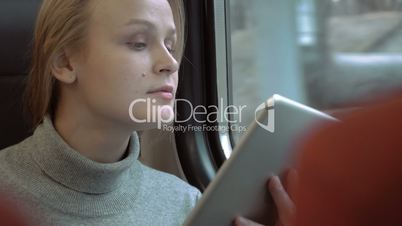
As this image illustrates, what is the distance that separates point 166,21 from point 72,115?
0.78 feet

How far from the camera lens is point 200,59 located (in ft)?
5.17

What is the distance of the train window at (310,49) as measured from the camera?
3.65 ft

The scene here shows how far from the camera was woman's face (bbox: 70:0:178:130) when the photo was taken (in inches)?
34.6

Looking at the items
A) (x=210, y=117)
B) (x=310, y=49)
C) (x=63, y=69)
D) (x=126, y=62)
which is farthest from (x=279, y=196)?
(x=210, y=117)

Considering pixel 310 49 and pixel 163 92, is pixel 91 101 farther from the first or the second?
pixel 310 49

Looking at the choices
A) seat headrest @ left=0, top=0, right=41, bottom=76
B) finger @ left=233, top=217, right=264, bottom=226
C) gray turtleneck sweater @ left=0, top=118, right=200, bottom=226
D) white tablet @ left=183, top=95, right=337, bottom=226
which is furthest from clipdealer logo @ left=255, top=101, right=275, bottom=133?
seat headrest @ left=0, top=0, right=41, bottom=76

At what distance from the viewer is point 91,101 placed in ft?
2.98

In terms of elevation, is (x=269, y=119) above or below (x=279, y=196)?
above

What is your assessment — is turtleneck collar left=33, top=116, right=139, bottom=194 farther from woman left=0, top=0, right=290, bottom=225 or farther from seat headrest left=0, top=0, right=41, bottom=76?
seat headrest left=0, top=0, right=41, bottom=76

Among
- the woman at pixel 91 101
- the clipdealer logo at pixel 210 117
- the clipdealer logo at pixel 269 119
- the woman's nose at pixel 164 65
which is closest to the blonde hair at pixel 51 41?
the woman at pixel 91 101

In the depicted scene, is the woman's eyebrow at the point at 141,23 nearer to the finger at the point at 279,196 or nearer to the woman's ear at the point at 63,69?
the woman's ear at the point at 63,69

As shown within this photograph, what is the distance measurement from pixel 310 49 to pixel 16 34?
67cm

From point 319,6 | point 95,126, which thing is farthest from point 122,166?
point 319,6

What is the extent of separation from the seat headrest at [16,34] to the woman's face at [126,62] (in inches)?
9.8
